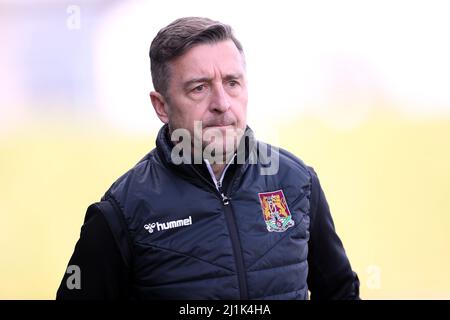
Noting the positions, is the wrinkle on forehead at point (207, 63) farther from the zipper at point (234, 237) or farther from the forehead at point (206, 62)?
the zipper at point (234, 237)

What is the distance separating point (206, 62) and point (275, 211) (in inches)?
13.2

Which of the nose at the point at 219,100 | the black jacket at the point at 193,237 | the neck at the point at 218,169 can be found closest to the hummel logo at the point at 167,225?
the black jacket at the point at 193,237

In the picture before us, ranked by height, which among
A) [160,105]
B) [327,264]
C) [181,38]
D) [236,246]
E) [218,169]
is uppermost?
[181,38]

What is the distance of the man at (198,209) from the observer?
49.7 inches

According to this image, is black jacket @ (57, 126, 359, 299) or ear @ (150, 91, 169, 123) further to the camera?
ear @ (150, 91, 169, 123)

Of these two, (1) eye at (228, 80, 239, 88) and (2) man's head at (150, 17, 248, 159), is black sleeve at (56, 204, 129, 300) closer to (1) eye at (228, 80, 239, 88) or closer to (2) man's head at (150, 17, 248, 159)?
(2) man's head at (150, 17, 248, 159)

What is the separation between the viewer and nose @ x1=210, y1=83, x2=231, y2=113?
1284 mm

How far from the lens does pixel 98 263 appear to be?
1288mm

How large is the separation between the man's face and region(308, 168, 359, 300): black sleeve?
0.26 meters

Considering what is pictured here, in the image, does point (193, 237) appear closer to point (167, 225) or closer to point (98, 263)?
point (167, 225)

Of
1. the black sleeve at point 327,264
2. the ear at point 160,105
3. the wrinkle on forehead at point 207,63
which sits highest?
the wrinkle on forehead at point 207,63

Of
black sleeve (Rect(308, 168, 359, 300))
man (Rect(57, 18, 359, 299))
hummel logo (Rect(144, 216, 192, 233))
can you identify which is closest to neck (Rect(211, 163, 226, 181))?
man (Rect(57, 18, 359, 299))

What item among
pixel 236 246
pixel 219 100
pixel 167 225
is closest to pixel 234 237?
pixel 236 246

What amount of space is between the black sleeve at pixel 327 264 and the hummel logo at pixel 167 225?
Result: 1.02 feet
